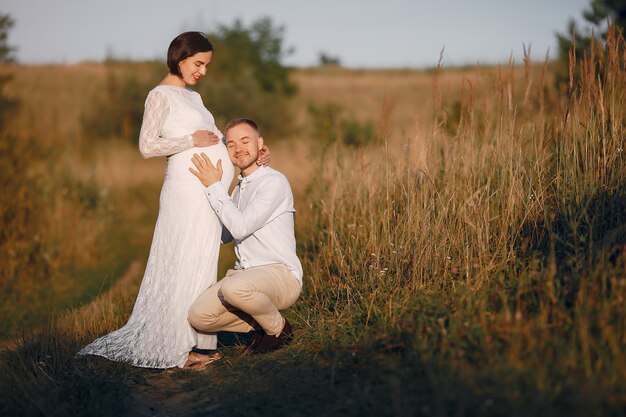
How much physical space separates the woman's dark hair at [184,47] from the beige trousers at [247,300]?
163cm

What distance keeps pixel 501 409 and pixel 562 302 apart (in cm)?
97

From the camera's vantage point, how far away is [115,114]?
2222 centimetres

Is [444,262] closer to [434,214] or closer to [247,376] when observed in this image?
[434,214]

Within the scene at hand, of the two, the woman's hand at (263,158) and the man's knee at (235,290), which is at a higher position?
the woman's hand at (263,158)

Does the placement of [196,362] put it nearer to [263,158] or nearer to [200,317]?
[200,317]

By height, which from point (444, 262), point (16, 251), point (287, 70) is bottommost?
point (16, 251)

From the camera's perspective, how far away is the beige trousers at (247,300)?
459 centimetres

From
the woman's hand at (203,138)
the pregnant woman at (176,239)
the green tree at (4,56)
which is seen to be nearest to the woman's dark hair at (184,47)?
the pregnant woman at (176,239)

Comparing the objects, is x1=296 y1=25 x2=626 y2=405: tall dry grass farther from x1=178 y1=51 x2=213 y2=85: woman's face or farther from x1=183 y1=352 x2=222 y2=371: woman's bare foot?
x1=178 y1=51 x2=213 y2=85: woman's face

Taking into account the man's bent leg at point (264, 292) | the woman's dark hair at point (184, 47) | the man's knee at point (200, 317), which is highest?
the woman's dark hair at point (184, 47)

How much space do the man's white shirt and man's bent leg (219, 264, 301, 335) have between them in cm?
10

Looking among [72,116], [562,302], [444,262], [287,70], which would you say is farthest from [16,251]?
[287,70]

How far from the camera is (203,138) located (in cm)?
495

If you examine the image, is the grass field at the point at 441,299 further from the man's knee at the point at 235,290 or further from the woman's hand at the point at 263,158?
the woman's hand at the point at 263,158
